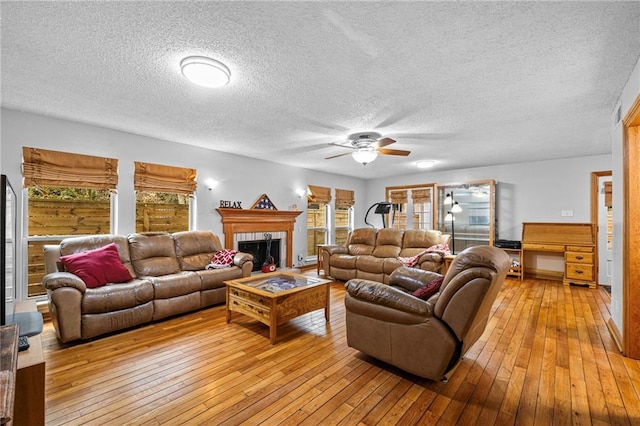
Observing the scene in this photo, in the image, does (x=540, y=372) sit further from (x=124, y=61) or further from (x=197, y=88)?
(x=124, y=61)

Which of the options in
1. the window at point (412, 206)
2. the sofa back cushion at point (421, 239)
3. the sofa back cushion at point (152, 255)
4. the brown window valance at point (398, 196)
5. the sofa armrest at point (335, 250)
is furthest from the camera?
the brown window valance at point (398, 196)

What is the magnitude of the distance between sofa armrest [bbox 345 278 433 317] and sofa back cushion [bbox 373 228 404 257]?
3125 mm

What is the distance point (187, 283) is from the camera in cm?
368

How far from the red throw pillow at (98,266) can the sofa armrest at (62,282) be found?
0.77 ft

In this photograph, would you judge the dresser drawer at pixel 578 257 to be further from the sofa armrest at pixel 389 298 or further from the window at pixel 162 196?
the window at pixel 162 196

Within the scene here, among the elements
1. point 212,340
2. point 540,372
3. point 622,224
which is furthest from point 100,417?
point 622,224

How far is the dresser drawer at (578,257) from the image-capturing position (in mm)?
5177

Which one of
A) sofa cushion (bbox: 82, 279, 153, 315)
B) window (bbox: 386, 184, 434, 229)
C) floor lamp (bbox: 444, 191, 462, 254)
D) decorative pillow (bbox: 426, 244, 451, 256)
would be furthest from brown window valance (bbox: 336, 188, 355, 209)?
sofa cushion (bbox: 82, 279, 153, 315)

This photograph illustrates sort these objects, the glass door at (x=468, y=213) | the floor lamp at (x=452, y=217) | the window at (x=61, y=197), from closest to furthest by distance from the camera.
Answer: the window at (x=61, y=197), the glass door at (x=468, y=213), the floor lamp at (x=452, y=217)

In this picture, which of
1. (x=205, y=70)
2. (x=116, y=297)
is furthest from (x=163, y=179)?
(x=205, y=70)

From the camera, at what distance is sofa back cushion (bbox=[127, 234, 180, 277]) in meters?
3.86

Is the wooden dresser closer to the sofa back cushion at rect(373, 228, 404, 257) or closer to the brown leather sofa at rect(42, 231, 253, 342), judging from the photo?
the sofa back cushion at rect(373, 228, 404, 257)

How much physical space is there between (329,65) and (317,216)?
5.30m

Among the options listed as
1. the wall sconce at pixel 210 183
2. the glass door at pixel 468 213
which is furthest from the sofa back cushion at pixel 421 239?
the wall sconce at pixel 210 183
